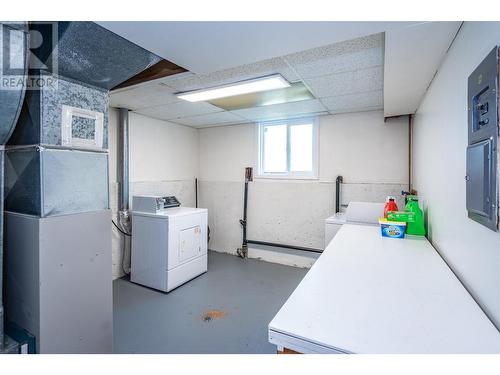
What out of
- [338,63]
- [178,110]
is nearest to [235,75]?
[338,63]

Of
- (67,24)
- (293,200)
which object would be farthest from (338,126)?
(67,24)

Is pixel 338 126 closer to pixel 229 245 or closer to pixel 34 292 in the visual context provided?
pixel 229 245

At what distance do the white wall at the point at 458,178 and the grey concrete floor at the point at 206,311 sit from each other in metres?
1.53

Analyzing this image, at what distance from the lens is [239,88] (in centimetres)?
249

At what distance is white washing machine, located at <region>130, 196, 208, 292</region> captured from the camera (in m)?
3.03

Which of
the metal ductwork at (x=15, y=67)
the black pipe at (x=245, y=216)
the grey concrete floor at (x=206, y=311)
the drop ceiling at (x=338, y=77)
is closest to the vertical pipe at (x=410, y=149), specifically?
the drop ceiling at (x=338, y=77)

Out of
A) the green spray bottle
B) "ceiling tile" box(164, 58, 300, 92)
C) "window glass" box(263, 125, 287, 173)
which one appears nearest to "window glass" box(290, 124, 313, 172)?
"window glass" box(263, 125, 287, 173)

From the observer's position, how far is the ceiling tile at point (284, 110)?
3.06 meters

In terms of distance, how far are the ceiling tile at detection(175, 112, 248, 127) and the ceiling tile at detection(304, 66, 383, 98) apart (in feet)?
4.76

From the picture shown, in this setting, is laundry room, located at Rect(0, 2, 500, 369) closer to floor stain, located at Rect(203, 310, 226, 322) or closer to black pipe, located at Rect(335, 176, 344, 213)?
floor stain, located at Rect(203, 310, 226, 322)

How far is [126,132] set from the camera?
3270 mm

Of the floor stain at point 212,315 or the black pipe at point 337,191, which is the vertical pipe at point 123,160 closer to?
the floor stain at point 212,315

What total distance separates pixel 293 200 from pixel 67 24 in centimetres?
326

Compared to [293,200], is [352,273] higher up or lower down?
lower down
